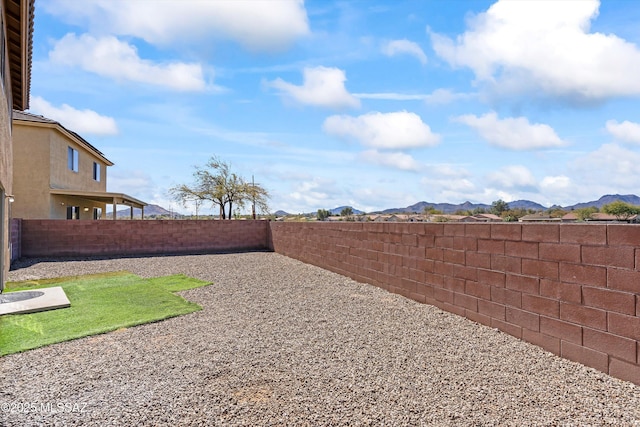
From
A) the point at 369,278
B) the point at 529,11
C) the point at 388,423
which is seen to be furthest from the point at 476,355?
the point at 529,11

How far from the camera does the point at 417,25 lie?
9.28 m

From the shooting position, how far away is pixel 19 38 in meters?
7.93

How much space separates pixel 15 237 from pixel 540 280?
605 inches

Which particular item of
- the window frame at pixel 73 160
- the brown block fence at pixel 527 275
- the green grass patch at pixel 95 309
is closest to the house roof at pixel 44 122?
the window frame at pixel 73 160

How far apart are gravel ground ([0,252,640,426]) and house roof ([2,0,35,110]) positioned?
20.6 ft

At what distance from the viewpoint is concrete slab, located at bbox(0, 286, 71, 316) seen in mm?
6117

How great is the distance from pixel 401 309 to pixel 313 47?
761 cm

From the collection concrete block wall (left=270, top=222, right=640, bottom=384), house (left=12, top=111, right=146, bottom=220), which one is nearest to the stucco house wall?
house (left=12, top=111, right=146, bottom=220)

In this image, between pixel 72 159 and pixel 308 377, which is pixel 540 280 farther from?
pixel 72 159

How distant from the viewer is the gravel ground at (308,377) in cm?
298

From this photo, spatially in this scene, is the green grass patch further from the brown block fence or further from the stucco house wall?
the stucco house wall

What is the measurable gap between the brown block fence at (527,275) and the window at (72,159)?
15798 millimetres

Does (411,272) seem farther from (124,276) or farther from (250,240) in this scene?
(250,240)

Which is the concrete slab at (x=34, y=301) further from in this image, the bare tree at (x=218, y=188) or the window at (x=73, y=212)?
the bare tree at (x=218, y=188)
